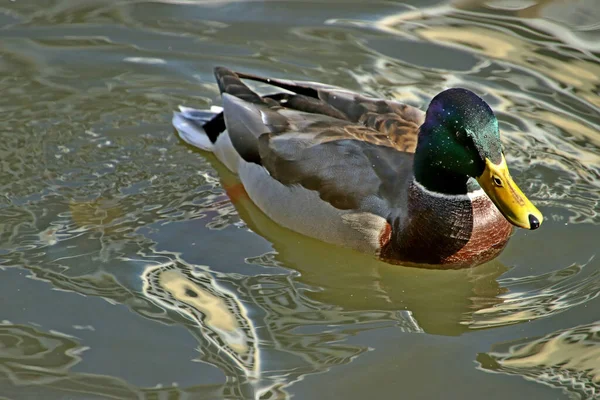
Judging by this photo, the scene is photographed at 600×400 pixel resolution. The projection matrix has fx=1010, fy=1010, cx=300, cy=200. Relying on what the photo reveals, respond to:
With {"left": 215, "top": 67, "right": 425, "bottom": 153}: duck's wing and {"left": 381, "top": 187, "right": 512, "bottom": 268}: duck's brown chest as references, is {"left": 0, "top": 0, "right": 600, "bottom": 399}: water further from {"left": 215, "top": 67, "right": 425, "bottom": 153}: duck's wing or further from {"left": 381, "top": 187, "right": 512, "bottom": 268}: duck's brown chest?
{"left": 215, "top": 67, "right": 425, "bottom": 153}: duck's wing

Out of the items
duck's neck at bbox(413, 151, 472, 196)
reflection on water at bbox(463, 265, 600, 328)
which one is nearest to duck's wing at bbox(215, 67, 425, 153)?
duck's neck at bbox(413, 151, 472, 196)

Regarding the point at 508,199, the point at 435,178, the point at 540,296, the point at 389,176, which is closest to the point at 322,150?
the point at 389,176

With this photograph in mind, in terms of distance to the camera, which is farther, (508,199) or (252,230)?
(252,230)

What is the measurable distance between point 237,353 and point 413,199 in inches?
58.2

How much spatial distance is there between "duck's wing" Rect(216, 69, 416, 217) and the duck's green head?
0.86 feet

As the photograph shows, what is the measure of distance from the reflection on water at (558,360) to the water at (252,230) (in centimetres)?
1

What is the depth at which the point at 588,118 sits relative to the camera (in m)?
7.70

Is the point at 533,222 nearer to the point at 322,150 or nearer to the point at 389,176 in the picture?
the point at 389,176

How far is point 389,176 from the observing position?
6.20 m

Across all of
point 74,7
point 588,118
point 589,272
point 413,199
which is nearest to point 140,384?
point 413,199

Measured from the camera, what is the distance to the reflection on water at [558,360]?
5.21 meters

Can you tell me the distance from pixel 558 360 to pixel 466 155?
48.6 inches

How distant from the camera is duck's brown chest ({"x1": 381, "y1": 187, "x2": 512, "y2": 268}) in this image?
603 cm

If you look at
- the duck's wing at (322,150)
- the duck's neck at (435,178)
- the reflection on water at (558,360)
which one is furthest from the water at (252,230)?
the duck's neck at (435,178)
